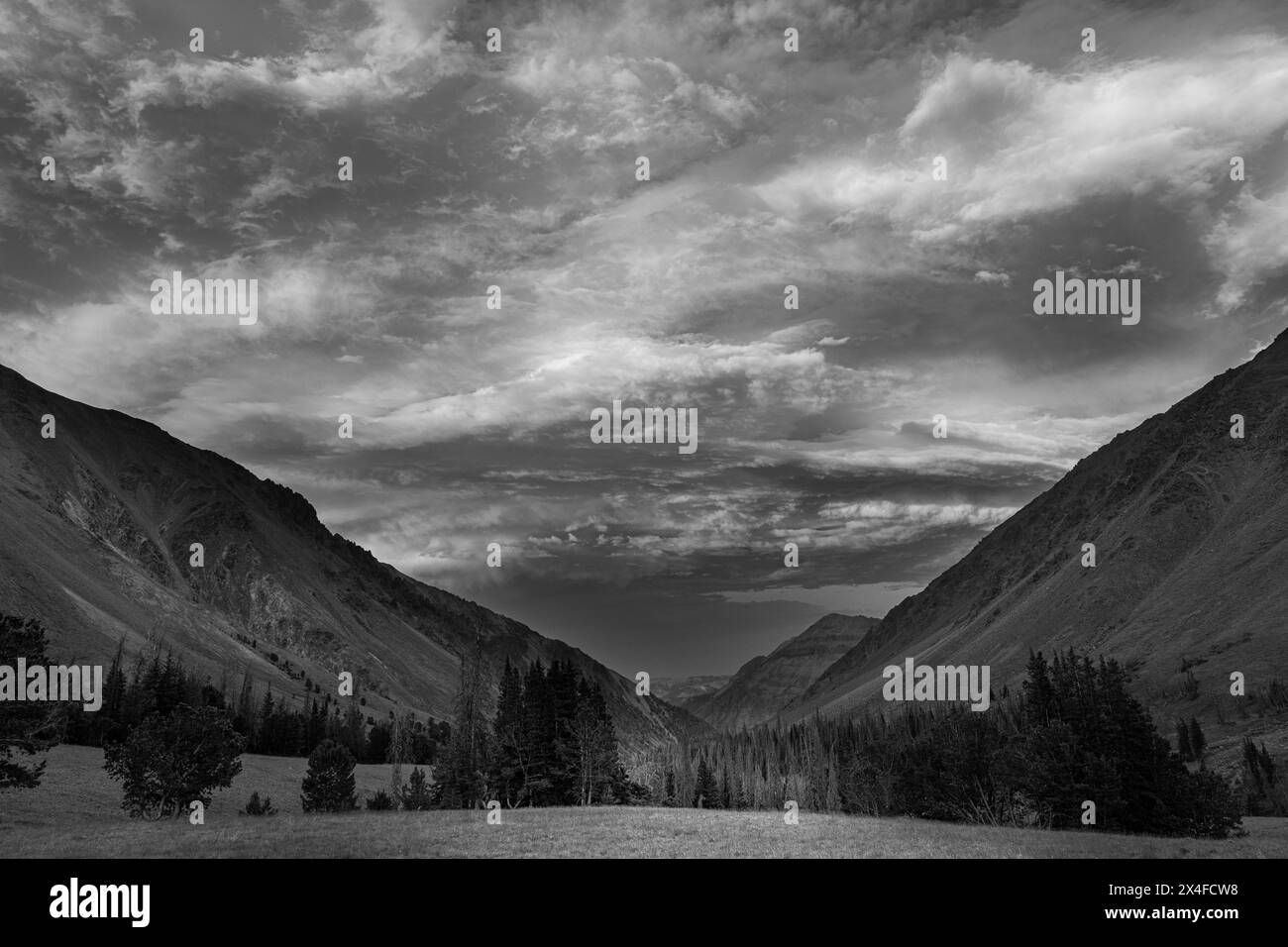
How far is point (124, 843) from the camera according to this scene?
3291cm

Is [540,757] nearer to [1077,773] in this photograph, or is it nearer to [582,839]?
[582,839]

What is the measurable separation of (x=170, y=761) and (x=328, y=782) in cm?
2978

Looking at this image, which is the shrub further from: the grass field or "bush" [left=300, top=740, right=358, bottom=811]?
the grass field

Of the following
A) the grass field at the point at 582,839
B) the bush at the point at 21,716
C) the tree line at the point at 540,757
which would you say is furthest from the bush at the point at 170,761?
the tree line at the point at 540,757

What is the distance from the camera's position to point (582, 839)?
39.6 metres

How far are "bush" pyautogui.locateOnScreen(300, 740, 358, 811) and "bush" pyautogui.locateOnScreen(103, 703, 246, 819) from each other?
24.7 m

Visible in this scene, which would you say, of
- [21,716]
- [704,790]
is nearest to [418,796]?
[21,716]

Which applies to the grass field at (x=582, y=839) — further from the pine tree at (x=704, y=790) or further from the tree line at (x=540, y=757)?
the pine tree at (x=704, y=790)

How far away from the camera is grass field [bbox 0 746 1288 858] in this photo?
32.7m
